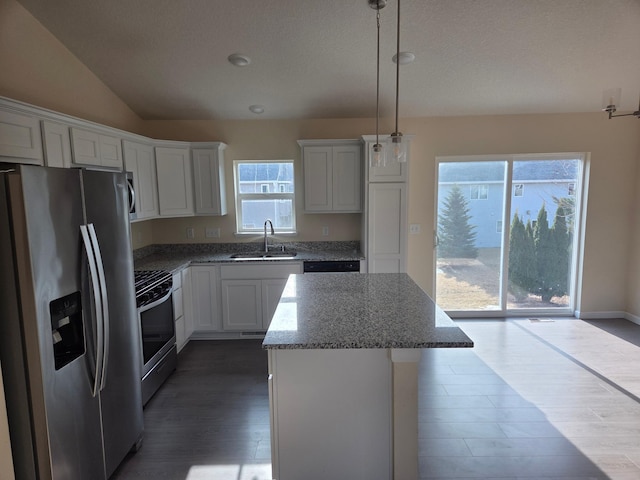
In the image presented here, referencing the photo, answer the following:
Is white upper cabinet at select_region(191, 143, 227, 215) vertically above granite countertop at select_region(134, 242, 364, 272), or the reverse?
white upper cabinet at select_region(191, 143, 227, 215)

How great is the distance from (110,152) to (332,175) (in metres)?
2.17

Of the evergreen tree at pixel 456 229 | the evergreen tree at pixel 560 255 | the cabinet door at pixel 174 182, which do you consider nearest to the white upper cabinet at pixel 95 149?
the cabinet door at pixel 174 182

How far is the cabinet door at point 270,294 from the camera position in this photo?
3699 millimetres

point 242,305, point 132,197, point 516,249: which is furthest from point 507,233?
point 132,197

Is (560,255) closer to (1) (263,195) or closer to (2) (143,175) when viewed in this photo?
(1) (263,195)

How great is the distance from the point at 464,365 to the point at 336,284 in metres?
1.63

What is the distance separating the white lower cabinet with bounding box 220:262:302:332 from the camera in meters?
3.68

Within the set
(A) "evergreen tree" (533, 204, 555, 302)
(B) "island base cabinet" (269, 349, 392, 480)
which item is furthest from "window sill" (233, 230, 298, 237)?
(A) "evergreen tree" (533, 204, 555, 302)

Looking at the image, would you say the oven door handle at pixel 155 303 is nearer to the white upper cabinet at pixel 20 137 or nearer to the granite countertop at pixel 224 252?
the granite countertop at pixel 224 252

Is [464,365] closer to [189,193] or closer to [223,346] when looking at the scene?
[223,346]

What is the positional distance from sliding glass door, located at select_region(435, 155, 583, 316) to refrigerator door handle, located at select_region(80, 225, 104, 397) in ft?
11.9

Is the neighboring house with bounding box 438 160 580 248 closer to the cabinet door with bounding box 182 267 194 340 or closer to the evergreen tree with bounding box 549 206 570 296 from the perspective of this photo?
the evergreen tree with bounding box 549 206 570 296

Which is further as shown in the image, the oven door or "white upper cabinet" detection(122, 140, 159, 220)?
A: "white upper cabinet" detection(122, 140, 159, 220)

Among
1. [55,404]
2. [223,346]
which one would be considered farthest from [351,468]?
A: [223,346]
